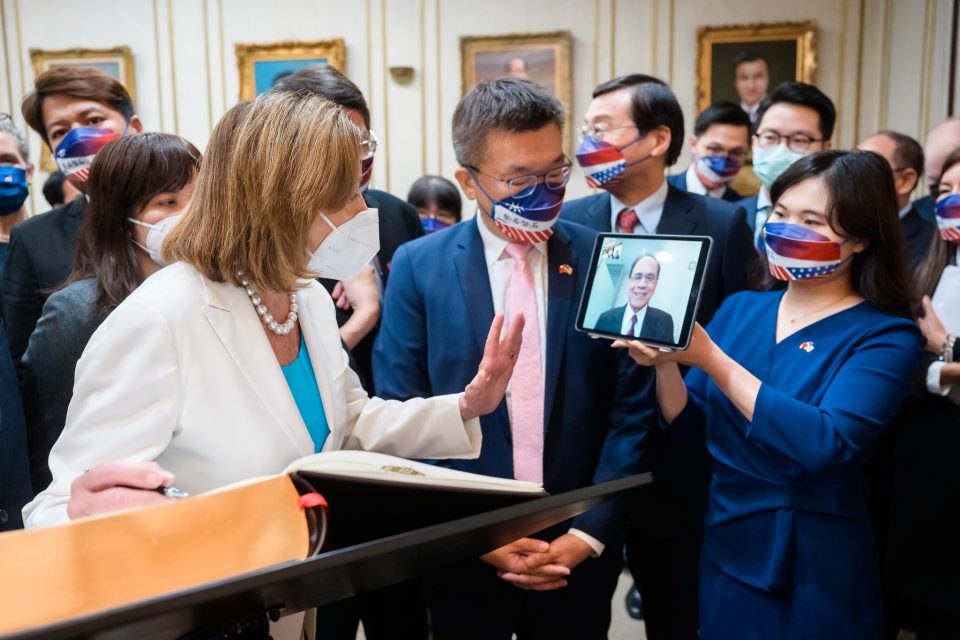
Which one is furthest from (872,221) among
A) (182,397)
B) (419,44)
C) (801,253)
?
(419,44)

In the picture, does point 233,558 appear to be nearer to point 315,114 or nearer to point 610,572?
point 315,114

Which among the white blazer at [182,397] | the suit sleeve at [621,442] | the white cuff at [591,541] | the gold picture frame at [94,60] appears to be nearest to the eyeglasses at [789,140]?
the suit sleeve at [621,442]

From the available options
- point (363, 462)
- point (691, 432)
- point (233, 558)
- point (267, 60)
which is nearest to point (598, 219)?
point (691, 432)

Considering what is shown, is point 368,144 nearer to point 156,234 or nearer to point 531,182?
point 531,182

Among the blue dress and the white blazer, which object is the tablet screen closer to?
the blue dress

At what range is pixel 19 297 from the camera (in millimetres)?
2262

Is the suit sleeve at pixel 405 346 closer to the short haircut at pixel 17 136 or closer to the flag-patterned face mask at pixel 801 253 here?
the flag-patterned face mask at pixel 801 253

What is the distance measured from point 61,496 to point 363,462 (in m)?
0.48

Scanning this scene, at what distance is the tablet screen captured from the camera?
1.61 meters

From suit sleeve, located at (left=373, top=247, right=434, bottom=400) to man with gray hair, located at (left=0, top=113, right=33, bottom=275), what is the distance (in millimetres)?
1712

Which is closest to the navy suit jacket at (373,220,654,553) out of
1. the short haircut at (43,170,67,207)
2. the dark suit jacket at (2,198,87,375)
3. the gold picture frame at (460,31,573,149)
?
the dark suit jacket at (2,198,87,375)

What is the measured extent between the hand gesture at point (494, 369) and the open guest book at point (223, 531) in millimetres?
476

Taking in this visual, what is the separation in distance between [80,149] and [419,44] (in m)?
4.16

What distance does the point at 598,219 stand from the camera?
9.07 feet
